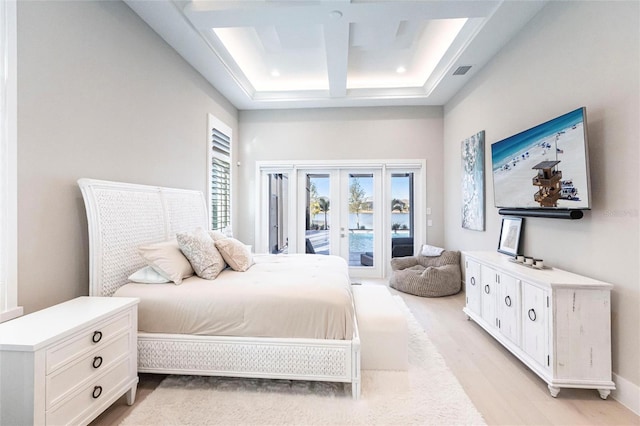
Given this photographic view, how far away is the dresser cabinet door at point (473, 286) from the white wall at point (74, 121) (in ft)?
11.4

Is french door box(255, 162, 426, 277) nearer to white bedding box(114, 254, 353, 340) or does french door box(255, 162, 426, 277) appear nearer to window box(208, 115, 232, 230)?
window box(208, 115, 232, 230)

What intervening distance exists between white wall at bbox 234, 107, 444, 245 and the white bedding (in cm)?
335

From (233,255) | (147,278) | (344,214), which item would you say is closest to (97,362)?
(147,278)

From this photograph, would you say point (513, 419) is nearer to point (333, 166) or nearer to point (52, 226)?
point (52, 226)

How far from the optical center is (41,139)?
1.87m

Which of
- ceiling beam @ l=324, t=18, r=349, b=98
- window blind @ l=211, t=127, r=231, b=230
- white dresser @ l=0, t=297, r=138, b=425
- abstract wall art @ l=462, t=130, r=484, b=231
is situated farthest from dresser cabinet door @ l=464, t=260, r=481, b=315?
window blind @ l=211, t=127, r=231, b=230

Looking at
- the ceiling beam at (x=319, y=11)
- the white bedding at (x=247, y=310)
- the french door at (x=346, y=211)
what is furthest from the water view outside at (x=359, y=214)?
the white bedding at (x=247, y=310)

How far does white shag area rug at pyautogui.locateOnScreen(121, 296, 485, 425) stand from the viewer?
1.75 m

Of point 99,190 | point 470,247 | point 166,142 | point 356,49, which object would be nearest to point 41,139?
point 99,190

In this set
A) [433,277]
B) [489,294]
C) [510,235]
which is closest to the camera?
[489,294]

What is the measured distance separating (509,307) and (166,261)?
2.85 meters

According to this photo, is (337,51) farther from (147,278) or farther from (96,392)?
(96,392)

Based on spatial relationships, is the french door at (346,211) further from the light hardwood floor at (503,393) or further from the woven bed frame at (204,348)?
the woven bed frame at (204,348)

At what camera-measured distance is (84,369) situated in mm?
1527
